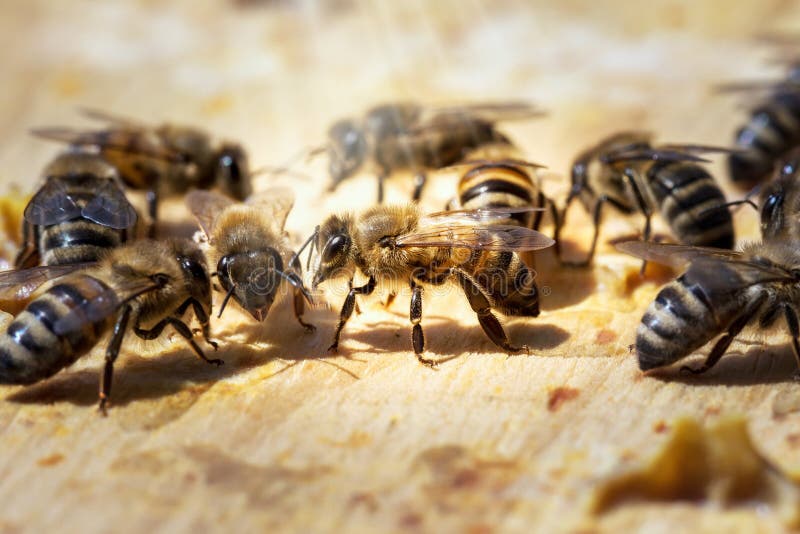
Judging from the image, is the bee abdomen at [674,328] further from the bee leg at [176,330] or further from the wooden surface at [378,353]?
the bee leg at [176,330]

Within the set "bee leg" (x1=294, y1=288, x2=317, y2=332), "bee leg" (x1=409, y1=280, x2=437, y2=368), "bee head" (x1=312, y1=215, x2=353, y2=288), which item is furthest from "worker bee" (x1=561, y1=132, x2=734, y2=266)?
"bee leg" (x1=294, y1=288, x2=317, y2=332)

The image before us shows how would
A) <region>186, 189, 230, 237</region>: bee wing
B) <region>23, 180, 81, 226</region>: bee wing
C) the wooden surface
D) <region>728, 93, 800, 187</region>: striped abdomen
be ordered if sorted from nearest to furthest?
the wooden surface, <region>23, 180, 81, 226</region>: bee wing, <region>186, 189, 230, 237</region>: bee wing, <region>728, 93, 800, 187</region>: striped abdomen

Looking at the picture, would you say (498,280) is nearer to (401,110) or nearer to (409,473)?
(409,473)

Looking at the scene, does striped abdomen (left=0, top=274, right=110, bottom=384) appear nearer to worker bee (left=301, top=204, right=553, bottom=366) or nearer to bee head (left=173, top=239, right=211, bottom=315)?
bee head (left=173, top=239, right=211, bottom=315)


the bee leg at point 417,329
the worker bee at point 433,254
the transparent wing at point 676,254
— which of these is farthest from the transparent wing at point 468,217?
the transparent wing at point 676,254

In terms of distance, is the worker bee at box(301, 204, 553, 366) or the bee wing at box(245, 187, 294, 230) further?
the bee wing at box(245, 187, 294, 230)

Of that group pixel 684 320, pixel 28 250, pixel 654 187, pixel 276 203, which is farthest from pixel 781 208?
pixel 28 250
